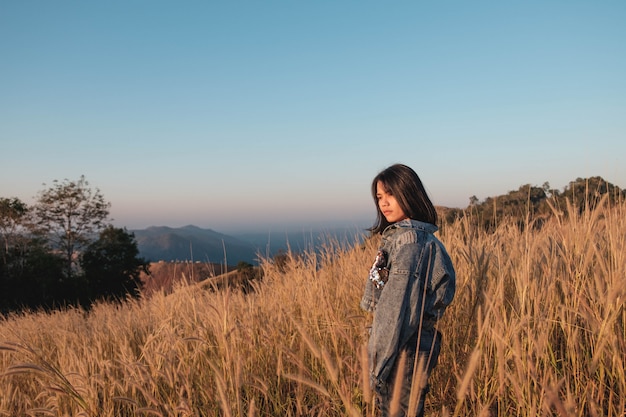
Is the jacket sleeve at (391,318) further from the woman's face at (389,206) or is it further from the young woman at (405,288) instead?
the woman's face at (389,206)

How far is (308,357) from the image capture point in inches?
113

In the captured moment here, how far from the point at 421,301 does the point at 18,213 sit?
36919 mm

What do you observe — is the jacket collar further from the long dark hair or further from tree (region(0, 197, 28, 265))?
tree (region(0, 197, 28, 265))

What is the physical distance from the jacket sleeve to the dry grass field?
16 centimetres

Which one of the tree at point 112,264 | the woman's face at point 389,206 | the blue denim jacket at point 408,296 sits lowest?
the tree at point 112,264

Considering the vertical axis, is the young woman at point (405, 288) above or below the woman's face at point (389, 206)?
below

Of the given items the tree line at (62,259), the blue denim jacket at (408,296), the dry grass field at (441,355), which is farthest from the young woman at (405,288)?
the tree line at (62,259)

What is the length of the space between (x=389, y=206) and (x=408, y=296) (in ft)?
2.04

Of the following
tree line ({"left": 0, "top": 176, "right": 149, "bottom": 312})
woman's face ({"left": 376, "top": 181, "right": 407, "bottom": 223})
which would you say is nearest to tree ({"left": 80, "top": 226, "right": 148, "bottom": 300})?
tree line ({"left": 0, "top": 176, "right": 149, "bottom": 312})

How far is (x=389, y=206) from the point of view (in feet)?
7.45

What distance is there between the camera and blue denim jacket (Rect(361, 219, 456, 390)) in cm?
174

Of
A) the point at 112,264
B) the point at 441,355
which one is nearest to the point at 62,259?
the point at 112,264

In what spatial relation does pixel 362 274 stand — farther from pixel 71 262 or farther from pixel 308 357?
pixel 71 262

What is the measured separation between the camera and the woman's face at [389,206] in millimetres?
2238
